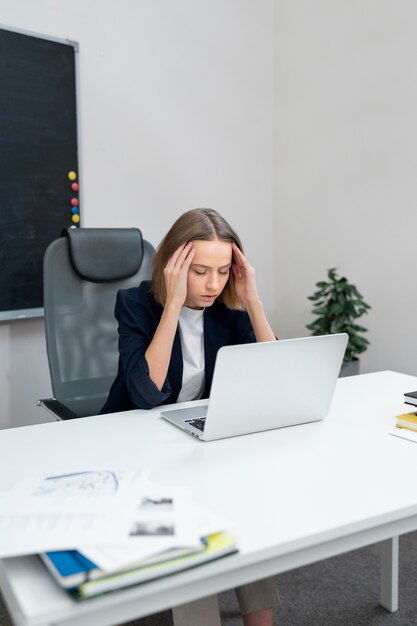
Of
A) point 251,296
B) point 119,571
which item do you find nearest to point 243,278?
point 251,296

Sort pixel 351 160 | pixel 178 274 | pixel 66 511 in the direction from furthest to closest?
pixel 351 160, pixel 178 274, pixel 66 511

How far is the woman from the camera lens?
1528mm

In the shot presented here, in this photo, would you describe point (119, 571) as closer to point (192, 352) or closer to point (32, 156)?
point (192, 352)

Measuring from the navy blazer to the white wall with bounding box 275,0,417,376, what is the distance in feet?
4.49


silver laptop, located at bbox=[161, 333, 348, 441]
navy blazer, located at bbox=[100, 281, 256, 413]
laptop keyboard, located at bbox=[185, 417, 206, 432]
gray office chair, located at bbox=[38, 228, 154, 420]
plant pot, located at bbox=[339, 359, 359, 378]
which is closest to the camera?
silver laptop, located at bbox=[161, 333, 348, 441]

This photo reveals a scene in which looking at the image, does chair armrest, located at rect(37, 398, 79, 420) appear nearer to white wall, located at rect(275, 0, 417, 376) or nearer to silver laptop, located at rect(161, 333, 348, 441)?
silver laptop, located at rect(161, 333, 348, 441)

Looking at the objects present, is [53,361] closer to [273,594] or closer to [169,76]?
[273,594]

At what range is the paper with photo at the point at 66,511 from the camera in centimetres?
73

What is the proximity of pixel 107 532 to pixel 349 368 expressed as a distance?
6.96 ft

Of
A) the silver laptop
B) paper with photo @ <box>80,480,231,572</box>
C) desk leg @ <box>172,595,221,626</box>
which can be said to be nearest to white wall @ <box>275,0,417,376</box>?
the silver laptop

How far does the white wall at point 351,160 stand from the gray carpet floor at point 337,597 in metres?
1.06

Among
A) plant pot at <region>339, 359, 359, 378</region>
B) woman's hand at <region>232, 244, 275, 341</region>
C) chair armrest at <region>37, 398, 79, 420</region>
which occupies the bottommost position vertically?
plant pot at <region>339, 359, 359, 378</region>

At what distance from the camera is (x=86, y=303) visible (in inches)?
84.6

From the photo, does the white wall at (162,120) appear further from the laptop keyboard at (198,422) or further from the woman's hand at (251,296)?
the laptop keyboard at (198,422)
